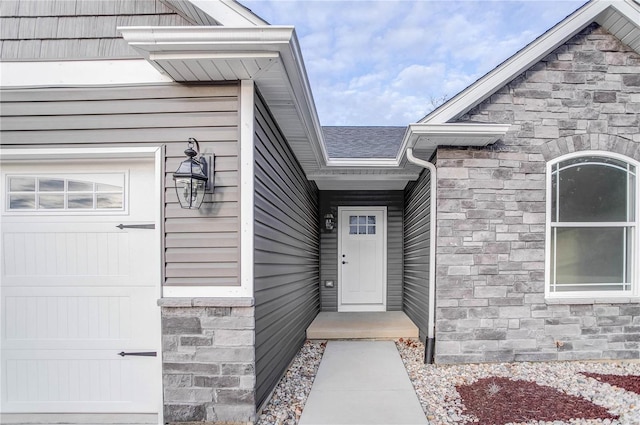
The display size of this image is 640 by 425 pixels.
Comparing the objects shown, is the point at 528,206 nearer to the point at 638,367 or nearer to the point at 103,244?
the point at 638,367

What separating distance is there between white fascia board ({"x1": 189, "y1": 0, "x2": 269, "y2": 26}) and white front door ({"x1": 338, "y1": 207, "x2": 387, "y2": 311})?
160 inches

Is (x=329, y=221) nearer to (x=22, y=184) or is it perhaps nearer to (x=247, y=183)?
(x=247, y=183)

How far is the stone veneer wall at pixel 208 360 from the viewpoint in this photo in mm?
2293

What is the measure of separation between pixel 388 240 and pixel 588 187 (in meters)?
2.96

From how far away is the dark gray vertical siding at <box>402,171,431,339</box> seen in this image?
4.09 m

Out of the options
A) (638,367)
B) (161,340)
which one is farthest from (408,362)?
(161,340)

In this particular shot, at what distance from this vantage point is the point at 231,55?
205cm

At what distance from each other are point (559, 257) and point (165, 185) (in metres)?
3.92

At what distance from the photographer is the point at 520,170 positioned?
3596 mm

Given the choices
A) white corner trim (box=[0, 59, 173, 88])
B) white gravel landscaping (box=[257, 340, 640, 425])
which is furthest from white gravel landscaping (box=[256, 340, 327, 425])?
white corner trim (box=[0, 59, 173, 88])

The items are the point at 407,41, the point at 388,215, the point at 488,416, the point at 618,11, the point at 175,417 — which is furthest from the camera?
the point at 407,41

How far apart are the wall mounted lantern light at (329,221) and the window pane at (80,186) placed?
3.90 m

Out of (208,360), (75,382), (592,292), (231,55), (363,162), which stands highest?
(231,55)

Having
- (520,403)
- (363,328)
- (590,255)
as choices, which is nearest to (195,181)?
(520,403)
